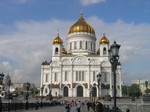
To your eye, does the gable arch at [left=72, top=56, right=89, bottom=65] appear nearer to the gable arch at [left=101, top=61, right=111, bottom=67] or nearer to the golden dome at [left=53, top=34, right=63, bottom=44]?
the gable arch at [left=101, top=61, right=111, bottom=67]

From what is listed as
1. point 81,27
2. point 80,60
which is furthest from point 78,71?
point 81,27

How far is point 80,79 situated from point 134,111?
47248mm

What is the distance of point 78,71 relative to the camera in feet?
242

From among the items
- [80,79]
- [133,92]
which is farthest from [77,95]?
[133,92]

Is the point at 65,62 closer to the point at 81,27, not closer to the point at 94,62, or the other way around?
the point at 94,62

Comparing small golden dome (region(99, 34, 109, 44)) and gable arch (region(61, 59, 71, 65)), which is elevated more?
small golden dome (region(99, 34, 109, 44))

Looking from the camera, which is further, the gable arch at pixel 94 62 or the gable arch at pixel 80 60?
the gable arch at pixel 80 60

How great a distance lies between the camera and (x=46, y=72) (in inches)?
3022

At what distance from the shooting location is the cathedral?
72.6m

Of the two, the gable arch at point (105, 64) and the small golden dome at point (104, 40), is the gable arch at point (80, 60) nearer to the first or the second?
the gable arch at point (105, 64)

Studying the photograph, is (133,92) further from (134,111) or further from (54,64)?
(134,111)

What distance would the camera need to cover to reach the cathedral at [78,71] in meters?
72.6

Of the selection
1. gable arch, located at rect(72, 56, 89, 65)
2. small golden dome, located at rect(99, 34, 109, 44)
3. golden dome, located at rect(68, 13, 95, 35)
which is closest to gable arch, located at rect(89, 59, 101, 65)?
gable arch, located at rect(72, 56, 89, 65)

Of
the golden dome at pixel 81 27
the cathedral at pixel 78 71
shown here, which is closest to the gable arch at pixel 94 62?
the cathedral at pixel 78 71
